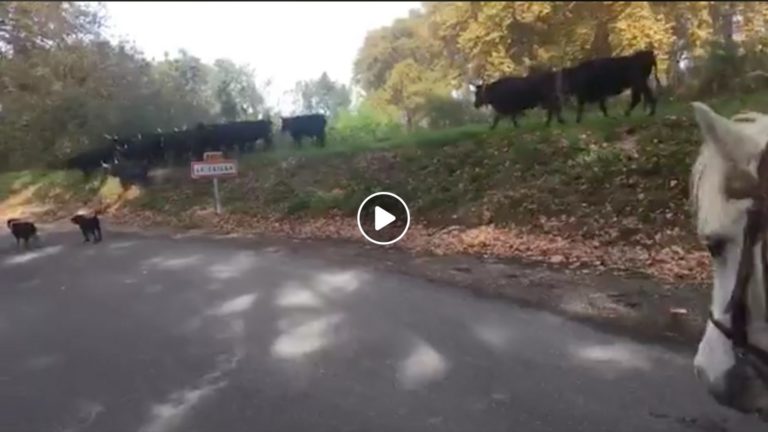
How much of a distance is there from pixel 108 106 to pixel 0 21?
343 mm

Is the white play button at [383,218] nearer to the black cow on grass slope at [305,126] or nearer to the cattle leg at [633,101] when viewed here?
the black cow on grass slope at [305,126]

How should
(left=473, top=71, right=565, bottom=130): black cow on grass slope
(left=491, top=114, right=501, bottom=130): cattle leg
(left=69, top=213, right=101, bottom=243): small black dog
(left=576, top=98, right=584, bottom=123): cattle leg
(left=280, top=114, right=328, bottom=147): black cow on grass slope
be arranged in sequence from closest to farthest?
(left=69, top=213, right=101, bottom=243): small black dog < (left=280, top=114, right=328, bottom=147): black cow on grass slope < (left=473, top=71, right=565, bottom=130): black cow on grass slope < (left=491, top=114, right=501, bottom=130): cattle leg < (left=576, top=98, right=584, bottom=123): cattle leg

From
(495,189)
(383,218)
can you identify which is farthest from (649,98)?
(383,218)

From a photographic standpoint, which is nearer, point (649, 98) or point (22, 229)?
point (22, 229)

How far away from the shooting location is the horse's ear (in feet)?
3.71

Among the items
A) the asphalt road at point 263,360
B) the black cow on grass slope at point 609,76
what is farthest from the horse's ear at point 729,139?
the black cow on grass slope at point 609,76

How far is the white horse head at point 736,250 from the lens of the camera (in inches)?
44.6

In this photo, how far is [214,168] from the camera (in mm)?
2135

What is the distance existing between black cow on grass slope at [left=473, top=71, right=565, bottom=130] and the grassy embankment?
8 centimetres

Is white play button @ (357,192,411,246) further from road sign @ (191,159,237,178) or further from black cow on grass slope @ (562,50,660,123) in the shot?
black cow on grass slope @ (562,50,660,123)

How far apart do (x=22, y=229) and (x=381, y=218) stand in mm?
1188

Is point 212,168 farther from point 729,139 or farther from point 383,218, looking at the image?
point 729,139

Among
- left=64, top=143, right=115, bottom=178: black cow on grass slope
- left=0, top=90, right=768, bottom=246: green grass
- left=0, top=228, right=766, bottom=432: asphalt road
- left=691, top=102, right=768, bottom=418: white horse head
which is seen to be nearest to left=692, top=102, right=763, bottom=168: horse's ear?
left=691, top=102, right=768, bottom=418: white horse head

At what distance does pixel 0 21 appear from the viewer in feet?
5.83
